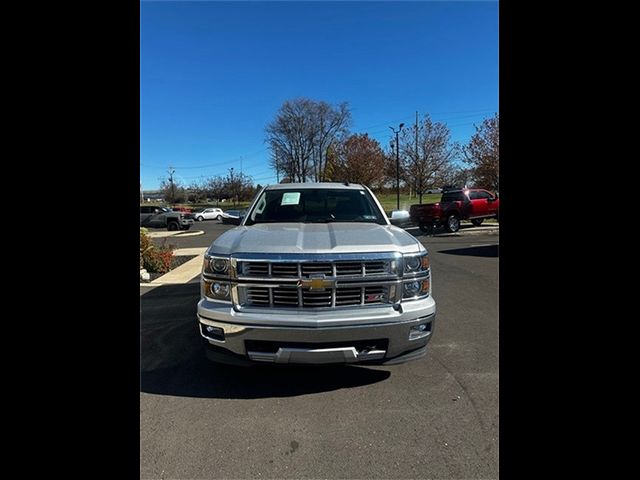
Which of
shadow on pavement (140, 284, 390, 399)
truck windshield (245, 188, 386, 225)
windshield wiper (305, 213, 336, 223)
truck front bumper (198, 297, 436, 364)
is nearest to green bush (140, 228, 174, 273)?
shadow on pavement (140, 284, 390, 399)

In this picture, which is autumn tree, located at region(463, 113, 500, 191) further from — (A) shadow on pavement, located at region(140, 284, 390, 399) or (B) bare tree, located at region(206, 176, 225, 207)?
(B) bare tree, located at region(206, 176, 225, 207)

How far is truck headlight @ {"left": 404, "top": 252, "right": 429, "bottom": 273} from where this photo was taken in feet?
9.60

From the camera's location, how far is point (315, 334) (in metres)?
2.62

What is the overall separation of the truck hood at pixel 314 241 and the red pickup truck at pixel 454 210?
15.3 meters

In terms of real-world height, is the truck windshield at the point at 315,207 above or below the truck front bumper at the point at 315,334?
above

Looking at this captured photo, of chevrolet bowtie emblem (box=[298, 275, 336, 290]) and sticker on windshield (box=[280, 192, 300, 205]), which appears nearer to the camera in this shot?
chevrolet bowtie emblem (box=[298, 275, 336, 290])

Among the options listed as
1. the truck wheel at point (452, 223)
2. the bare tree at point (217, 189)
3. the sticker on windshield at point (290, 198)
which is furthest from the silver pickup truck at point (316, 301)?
the bare tree at point (217, 189)

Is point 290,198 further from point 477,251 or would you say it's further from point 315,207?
point 477,251

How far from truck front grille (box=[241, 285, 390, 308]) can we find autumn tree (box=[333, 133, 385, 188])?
3430 centimetres

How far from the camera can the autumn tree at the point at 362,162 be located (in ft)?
125

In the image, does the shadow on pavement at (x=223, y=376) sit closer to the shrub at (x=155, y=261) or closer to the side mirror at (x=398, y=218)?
the side mirror at (x=398, y=218)
